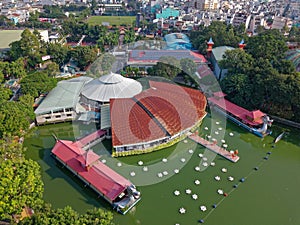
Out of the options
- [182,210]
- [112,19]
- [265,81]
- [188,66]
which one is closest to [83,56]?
[188,66]

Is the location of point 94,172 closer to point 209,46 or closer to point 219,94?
point 219,94

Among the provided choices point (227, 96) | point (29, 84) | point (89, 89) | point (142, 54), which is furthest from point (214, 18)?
point (29, 84)

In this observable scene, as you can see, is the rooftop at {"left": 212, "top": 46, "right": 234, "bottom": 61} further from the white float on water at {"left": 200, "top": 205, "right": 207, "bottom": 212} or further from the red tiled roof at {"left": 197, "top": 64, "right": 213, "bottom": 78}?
the white float on water at {"left": 200, "top": 205, "right": 207, "bottom": 212}

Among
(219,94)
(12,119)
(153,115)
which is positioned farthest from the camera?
(219,94)

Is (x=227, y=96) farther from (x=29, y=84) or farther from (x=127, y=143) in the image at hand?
(x=29, y=84)

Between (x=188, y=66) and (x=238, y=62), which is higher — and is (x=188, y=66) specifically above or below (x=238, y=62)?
below

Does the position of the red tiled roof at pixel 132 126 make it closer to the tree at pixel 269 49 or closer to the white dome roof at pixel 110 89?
the white dome roof at pixel 110 89

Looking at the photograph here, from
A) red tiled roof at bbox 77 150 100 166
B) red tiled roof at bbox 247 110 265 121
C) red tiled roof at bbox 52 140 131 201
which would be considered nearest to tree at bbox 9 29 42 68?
red tiled roof at bbox 52 140 131 201
